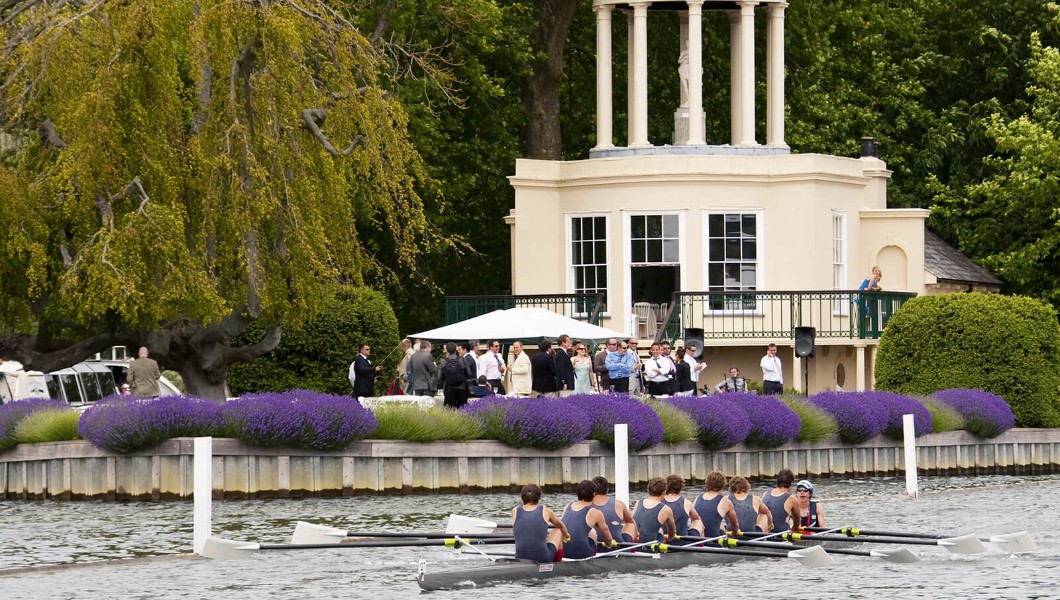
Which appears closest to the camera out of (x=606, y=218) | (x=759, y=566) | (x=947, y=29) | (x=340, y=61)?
(x=759, y=566)

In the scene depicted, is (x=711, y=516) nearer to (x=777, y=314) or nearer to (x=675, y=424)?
(x=675, y=424)

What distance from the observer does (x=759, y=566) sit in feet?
94.0

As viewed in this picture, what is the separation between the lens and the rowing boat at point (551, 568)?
81.9 ft

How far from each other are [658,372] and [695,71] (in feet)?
37.8

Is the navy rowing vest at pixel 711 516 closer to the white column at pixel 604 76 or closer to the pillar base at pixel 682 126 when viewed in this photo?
the pillar base at pixel 682 126

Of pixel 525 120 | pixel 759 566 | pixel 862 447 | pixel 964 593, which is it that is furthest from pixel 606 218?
pixel 964 593

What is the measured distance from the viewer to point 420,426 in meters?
35.7

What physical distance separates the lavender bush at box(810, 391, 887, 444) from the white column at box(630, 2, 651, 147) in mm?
12431

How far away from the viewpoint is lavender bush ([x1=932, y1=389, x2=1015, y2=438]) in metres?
42.0

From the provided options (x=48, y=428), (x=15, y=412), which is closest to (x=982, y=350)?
(x=48, y=428)

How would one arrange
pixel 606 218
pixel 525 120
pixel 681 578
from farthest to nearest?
1. pixel 525 120
2. pixel 606 218
3. pixel 681 578

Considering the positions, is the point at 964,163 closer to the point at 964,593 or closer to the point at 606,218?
the point at 606,218

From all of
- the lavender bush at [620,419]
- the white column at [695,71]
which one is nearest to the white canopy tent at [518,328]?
the lavender bush at [620,419]

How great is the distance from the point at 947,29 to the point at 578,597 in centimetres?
3963
